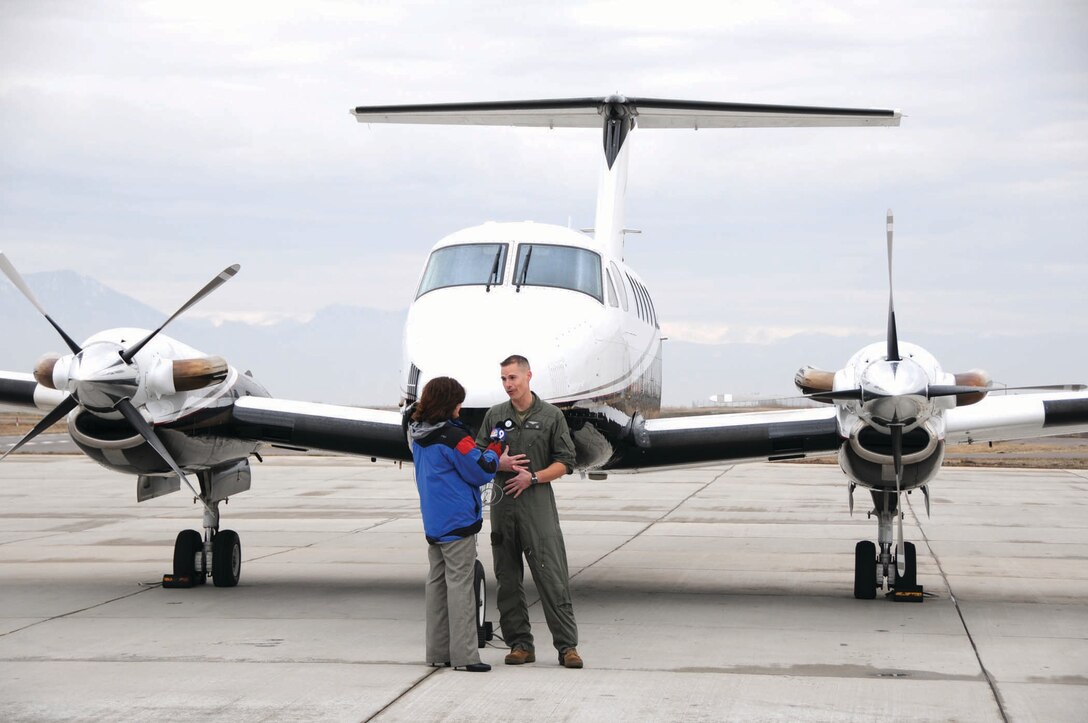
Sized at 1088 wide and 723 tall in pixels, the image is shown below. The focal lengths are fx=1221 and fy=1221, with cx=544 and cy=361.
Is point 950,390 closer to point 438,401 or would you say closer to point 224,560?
point 438,401

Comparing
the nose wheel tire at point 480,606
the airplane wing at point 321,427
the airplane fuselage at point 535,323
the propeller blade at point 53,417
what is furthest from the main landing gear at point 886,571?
the propeller blade at point 53,417

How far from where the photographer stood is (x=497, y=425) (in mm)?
7973

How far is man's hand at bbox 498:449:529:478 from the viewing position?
762 cm

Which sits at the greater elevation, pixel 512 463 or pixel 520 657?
pixel 512 463

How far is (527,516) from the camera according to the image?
7785mm

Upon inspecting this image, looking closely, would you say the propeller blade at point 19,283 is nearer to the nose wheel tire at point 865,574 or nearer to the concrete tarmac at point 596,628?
the concrete tarmac at point 596,628

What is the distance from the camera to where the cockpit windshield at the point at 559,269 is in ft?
34.3

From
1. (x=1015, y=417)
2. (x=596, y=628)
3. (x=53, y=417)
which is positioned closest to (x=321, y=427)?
(x=53, y=417)

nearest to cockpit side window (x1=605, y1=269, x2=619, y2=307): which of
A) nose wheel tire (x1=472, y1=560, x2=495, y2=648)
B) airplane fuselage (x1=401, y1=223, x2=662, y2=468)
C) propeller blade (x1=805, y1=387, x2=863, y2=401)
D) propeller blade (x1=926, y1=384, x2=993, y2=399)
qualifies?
airplane fuselage (x1=401, y1=223, x2=662, y2=468)

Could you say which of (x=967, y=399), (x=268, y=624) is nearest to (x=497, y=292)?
(x=268, y=624)

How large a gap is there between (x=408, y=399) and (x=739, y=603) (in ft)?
12.0

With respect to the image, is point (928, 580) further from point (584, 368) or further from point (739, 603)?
point (584, 368)

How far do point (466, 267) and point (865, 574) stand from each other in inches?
184

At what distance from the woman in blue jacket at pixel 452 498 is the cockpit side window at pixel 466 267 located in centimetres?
286
